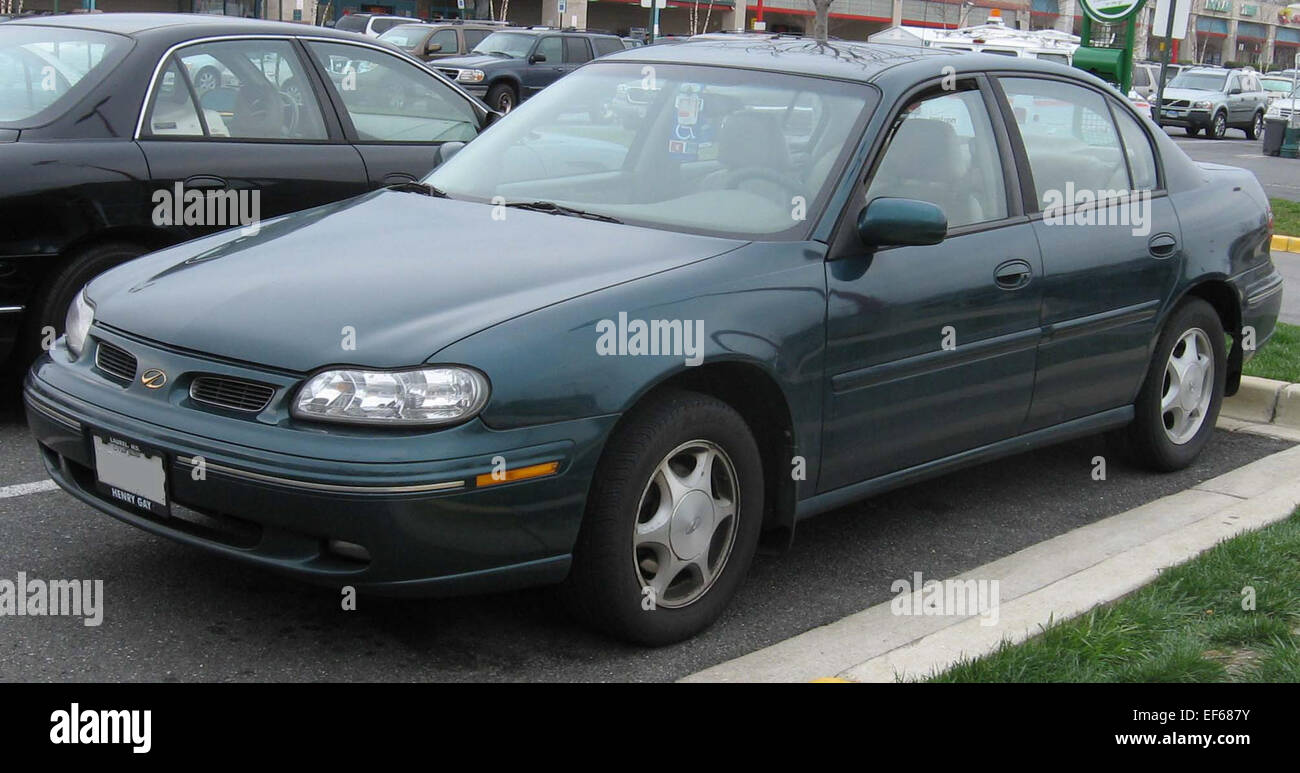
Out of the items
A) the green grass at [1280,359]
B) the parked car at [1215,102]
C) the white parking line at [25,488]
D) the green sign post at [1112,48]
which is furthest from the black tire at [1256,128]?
the white parking line at [25,488]

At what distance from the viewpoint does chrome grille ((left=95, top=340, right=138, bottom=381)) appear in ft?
12.4

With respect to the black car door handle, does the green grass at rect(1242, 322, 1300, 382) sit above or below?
below

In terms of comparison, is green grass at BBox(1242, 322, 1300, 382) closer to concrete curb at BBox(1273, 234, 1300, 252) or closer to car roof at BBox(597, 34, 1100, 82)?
car roof at BBox(597, 34, 1100, 82)

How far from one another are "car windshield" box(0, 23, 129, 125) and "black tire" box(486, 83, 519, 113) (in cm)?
1901

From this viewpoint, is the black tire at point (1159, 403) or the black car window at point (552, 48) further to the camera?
the black car window at point (552, 48)

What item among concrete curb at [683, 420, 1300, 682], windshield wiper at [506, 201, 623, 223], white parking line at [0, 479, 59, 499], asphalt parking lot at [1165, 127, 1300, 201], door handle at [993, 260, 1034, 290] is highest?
windshield wiper at [506, 201, 623, 223]

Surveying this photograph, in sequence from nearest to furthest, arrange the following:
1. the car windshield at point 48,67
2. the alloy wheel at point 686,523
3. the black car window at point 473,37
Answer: the alloy wheel at point 686,523, the car windshield at point 48,67, the black car window at point 473,37

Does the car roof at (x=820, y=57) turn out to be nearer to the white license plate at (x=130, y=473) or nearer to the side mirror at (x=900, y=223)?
the side mirror at (x=900, y=223)

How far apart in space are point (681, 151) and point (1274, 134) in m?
25.8

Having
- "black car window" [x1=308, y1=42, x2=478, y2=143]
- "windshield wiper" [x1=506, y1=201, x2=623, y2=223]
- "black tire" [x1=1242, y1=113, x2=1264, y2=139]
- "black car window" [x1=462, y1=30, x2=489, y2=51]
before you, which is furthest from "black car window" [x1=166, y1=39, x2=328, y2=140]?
"black tire" [x1=1242, y1=113, x2=1264, y2=139]

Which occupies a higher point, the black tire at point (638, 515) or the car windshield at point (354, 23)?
the car windshield at point (354, 23)

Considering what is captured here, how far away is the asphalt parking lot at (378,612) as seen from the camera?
3.65 meters

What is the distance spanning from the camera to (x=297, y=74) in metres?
6.55

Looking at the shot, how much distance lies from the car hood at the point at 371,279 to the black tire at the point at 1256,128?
35205 mm
